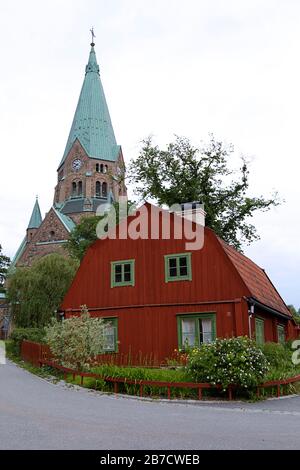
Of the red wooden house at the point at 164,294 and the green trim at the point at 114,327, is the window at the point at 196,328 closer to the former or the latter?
the red wooden house at the point at 164,294

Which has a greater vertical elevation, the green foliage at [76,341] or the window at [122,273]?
the window at [122,273]

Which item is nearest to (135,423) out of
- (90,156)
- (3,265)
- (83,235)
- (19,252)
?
(83,235)

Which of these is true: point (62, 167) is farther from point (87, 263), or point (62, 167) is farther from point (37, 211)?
point (87, 263)

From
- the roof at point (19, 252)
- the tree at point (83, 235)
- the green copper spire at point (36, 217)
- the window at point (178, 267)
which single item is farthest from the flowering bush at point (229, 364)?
the green copper spire at point (36, 217)

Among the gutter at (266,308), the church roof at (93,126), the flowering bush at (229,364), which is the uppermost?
the church roof at (93,126)

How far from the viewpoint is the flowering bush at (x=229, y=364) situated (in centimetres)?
1364

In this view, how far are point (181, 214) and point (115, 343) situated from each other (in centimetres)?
673

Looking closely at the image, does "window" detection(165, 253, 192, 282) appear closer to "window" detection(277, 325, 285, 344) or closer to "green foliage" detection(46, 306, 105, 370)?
"green foliage" detection(46, 306, 105, 370)

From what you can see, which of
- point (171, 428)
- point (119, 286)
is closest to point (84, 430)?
point (171, 428)

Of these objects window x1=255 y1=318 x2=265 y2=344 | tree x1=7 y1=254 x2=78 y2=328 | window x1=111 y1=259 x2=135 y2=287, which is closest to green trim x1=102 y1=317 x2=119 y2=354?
window x1=111 y1=259 x2=135 y2=287

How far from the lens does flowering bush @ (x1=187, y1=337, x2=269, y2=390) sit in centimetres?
1364

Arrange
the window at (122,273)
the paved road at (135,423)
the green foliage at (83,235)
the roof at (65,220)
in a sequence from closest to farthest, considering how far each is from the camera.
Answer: the paved road at (135,423)
the window at (122,273)
the green foliage at (83,235)
the roof at (65,220)

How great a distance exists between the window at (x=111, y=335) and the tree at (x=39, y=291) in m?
16.3
